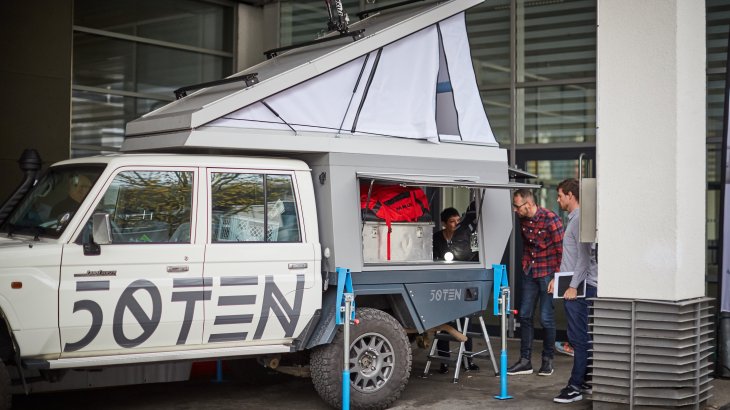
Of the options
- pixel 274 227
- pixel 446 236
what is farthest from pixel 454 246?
pixel 274 227

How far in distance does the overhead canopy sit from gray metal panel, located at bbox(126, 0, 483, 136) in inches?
39.6

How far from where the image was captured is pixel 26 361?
22.7 ft

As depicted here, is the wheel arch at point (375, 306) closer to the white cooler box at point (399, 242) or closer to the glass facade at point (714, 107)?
the white cooler box at point (399, 242)

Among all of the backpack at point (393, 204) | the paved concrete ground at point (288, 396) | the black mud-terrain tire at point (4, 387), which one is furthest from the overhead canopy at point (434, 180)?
the black mud-terrain tire at point (4, 387)

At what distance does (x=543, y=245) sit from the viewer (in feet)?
34.2

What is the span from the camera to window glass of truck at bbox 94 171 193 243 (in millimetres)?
7302

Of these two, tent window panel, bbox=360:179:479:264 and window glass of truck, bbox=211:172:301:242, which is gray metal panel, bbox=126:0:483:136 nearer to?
window glass of truck, bbox=211:172:301:242

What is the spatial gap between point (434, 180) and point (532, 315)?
8.60ft

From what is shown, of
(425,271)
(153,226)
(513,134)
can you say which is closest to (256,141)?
(153,226)

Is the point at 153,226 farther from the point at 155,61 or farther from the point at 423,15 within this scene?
the point at 155,61

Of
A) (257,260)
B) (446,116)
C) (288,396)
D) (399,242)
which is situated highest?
(446,116)

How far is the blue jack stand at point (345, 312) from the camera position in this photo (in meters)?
7.81

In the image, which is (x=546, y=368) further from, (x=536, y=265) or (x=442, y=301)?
(x=442, y=301)

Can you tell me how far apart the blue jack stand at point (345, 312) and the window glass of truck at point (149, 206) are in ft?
4.27
